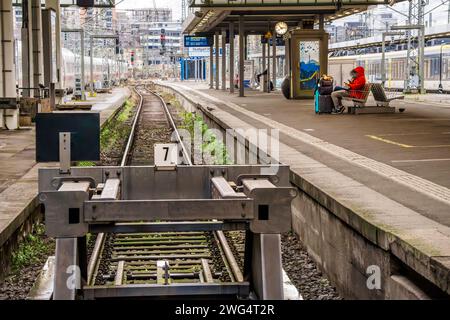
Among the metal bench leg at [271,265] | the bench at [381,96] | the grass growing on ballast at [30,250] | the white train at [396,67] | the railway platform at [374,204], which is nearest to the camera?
the metal bench leg at [271,265]

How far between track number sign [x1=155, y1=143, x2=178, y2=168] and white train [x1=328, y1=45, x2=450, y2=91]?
29.0 metres

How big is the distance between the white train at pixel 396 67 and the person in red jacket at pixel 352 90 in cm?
1191

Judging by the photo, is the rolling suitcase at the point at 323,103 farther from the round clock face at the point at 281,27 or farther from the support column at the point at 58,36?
the round clock face at the point at 281,27

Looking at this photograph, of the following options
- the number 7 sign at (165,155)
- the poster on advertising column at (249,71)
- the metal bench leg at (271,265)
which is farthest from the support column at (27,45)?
the poster on advertising column at (249,71)

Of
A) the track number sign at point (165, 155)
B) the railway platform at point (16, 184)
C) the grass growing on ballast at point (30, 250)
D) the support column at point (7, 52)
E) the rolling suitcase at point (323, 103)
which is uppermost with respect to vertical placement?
the support column at point (7, 52)

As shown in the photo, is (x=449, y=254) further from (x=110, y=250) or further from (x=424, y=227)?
(x=110, y=250)

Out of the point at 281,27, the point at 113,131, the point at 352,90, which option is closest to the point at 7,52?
the point at 113,131

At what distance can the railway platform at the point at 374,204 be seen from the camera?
5.77m

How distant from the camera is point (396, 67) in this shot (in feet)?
154

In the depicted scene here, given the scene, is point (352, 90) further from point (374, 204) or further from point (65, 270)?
point (65, 270)

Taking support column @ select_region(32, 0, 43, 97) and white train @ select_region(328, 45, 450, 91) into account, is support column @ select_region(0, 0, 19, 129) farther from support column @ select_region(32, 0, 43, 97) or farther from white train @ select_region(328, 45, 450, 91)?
white train @ select_region(328, 45, 450, 91)

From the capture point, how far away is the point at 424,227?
20.9 ft

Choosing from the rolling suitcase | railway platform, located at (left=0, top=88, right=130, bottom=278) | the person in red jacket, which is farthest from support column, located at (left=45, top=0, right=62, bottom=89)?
the person in red jacket

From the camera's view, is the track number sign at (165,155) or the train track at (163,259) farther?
the train track at (163,259)
